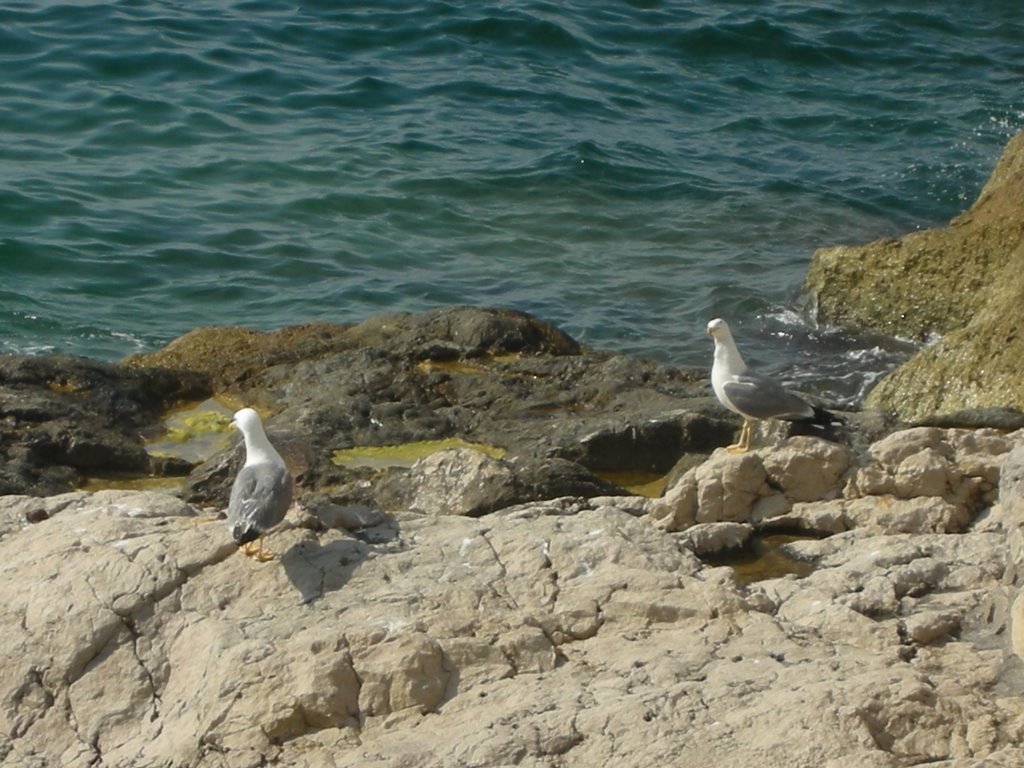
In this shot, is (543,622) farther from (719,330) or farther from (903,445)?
(719,330)

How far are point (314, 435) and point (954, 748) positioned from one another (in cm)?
520

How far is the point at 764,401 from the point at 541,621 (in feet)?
9.92

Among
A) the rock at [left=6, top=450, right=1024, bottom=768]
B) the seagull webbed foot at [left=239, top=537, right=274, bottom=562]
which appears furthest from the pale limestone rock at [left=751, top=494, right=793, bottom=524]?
the seagull webbed foot at [left=239, top=537, right=274, bottom=562]

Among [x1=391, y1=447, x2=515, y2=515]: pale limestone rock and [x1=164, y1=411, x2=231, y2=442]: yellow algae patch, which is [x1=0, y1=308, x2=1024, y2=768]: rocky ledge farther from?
[x1=164, y1=411, x2=231, y2=442]: yellow algae patch

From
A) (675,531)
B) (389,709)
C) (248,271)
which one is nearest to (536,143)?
(248,271)

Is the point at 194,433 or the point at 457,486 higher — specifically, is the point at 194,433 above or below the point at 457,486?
below

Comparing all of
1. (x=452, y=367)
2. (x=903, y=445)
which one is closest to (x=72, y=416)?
(x=452, y=367)

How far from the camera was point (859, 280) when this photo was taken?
12.9 meters

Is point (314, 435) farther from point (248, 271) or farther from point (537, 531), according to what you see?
point (248, 271)

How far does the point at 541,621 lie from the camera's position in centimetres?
524

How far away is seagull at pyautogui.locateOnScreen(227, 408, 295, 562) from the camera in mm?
5598

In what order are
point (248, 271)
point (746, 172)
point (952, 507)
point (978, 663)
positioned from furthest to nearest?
point (746, 172) < point (248, 271) < point (952, 507) < point (978, 663)

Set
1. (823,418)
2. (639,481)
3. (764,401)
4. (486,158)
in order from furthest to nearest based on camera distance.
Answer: (486,158) < (639,481) < (823,418) < (764,401)

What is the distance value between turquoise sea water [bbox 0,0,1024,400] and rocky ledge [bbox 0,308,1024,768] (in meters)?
Result: 4.93
